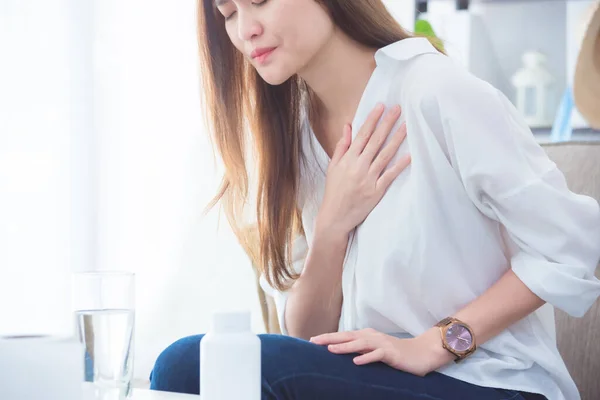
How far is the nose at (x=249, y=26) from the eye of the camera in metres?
1.23

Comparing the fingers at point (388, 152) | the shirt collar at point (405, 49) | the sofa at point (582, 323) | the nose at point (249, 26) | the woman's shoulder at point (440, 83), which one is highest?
the nose at point (249, 26)

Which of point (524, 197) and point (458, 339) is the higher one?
point (524, 197)

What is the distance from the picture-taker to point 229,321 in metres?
0.70

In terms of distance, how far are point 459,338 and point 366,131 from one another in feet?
1.16

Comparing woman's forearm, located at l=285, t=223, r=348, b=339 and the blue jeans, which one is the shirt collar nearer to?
woman's forearm, located at l=285, t=223, r=348, b=339

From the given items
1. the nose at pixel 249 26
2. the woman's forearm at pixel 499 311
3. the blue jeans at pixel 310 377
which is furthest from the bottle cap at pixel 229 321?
the nose at pixel 249 26

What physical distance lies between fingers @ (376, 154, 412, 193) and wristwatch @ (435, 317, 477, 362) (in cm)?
24

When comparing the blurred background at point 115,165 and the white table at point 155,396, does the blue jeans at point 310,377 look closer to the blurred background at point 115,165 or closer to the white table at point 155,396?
the white table at point 155,396

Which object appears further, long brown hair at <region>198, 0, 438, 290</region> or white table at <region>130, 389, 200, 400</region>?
long brown hair at <region>198, 0, 438, 290</region>

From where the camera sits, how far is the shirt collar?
1197 mm

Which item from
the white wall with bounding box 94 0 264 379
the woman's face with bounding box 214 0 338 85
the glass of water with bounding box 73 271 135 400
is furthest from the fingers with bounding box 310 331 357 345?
the white wall with bounding box 94 0 264 379

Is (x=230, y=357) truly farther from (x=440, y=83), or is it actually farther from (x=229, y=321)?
(x=440, y=83)

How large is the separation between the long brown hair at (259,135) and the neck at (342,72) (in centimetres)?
11

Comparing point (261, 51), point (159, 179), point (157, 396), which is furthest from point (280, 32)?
point (159, 179)
